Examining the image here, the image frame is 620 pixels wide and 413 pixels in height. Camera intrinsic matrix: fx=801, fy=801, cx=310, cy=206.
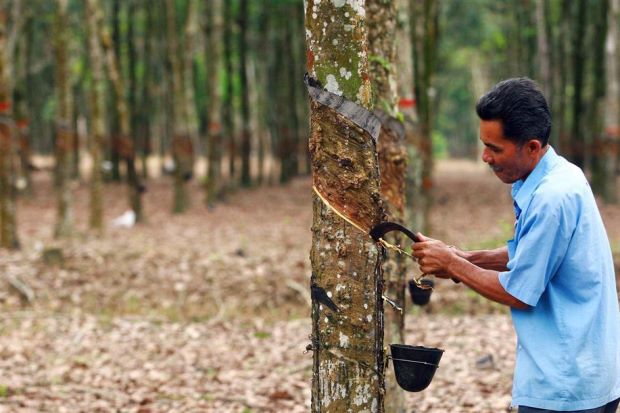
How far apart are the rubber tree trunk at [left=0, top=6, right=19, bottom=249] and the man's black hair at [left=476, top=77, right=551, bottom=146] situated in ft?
33.5

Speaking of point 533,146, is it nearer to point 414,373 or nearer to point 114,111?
point 414,373

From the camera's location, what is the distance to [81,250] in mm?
11820

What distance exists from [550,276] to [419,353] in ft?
2.38

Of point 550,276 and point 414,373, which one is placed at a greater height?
point 550,276

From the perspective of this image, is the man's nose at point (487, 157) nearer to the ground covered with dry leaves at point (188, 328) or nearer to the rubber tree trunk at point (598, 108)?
the ground covered with dry leaves at point (188, 328)

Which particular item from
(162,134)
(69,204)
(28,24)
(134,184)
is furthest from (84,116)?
(69,204)

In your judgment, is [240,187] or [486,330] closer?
[486,330]

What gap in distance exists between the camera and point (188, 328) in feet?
29.3

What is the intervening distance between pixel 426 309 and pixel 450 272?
6.52m

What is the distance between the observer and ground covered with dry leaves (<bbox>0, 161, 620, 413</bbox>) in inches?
263

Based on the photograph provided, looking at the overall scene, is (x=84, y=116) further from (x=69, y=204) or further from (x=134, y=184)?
(x=69, y=204)

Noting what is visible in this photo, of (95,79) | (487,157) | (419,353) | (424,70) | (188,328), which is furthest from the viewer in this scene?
(95,79)

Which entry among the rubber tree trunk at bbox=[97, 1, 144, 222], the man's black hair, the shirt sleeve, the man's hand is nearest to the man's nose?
the man's black hair

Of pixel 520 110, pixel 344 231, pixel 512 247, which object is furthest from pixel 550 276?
pixel 344 231
